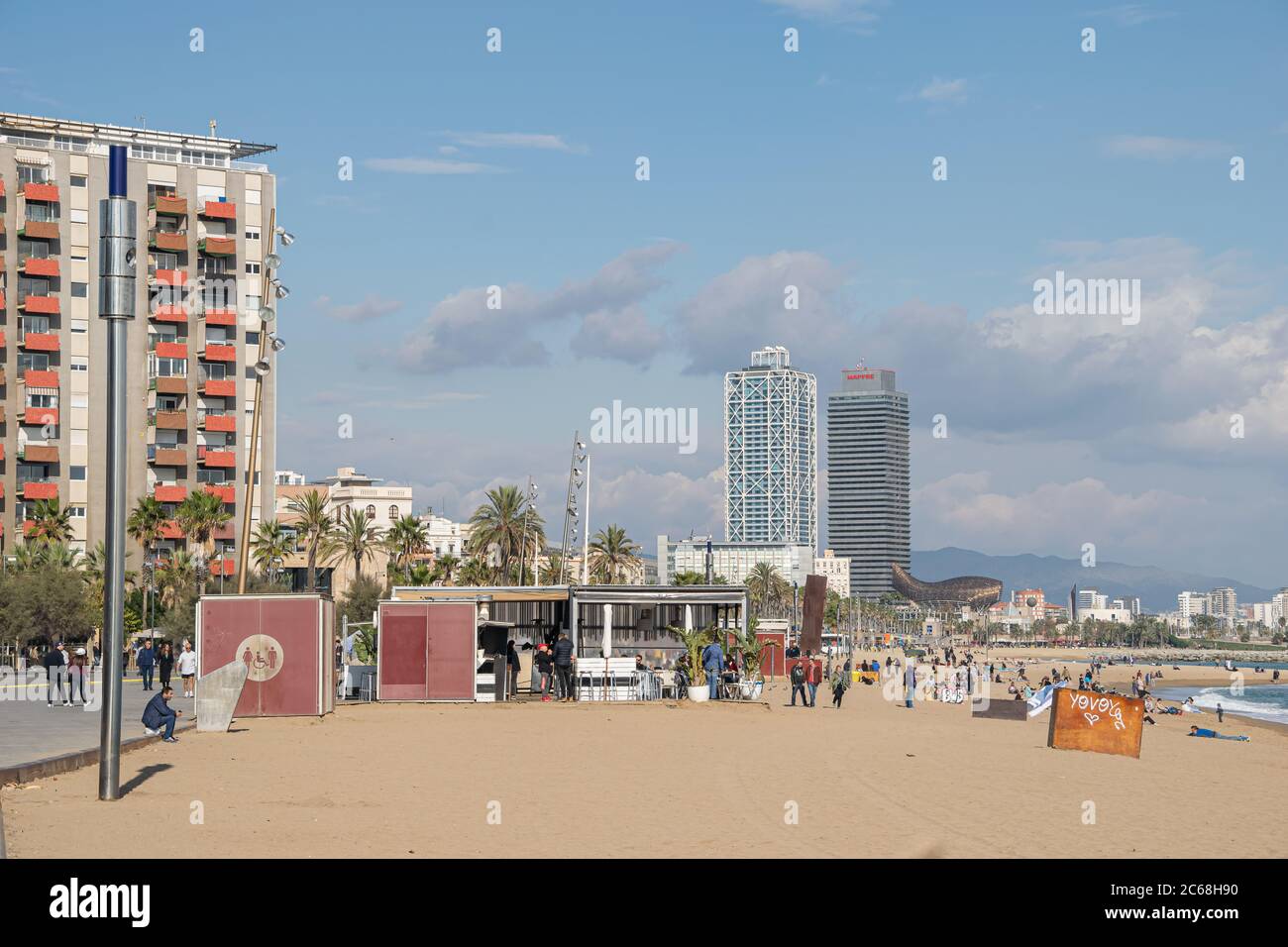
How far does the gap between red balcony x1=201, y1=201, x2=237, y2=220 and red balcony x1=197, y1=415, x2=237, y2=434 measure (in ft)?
41.8

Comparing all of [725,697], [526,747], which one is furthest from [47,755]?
[725,697]

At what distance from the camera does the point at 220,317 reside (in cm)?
9138

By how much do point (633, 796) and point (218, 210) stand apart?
81397 mm

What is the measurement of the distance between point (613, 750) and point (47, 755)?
8.45 metres

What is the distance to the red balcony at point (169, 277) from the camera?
8931 centimetres

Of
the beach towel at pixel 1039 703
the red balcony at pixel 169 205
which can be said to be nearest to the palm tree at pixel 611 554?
the red balcony at pixel 169 205

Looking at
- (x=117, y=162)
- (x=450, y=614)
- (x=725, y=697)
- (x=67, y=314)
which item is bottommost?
(x=725, y=697)

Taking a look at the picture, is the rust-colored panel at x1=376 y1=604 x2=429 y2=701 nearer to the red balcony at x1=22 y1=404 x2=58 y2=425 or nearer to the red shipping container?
the red shipping container

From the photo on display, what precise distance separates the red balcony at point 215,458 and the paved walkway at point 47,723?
2071 inches

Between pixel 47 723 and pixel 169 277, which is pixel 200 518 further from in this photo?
pixel 47 723
